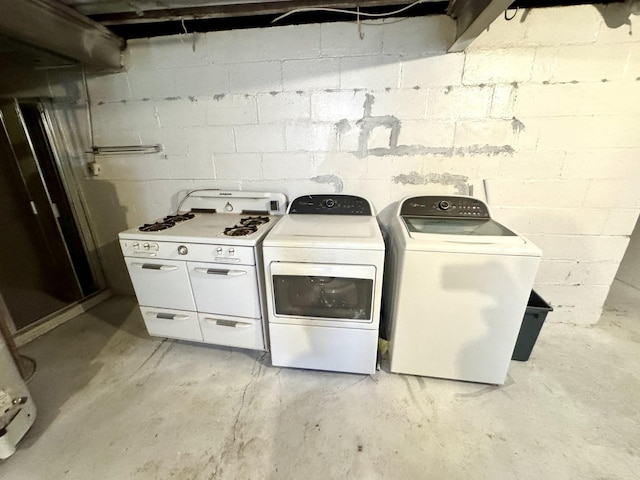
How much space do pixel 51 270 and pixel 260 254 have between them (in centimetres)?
202

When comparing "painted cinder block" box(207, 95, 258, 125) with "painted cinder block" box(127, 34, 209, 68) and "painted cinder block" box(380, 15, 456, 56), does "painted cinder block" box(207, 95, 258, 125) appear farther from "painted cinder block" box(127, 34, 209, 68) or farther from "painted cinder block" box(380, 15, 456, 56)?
"painted cinder block" box(380, 15, 456, 56)

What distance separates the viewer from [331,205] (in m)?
1.99

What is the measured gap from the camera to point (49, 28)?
4.77ft

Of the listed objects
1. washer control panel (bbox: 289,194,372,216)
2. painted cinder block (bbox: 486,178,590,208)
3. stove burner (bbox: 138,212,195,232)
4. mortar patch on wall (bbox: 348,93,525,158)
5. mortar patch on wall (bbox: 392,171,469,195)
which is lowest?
stove burner (bbox: 138,212,195,232)

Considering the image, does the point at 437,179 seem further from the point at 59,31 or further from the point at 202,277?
the point at 59,31

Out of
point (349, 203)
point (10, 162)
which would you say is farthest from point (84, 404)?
point (349, 203)

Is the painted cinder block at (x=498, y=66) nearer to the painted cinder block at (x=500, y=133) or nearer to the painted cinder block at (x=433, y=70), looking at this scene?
the painted cinder block at (x=433, y=70)

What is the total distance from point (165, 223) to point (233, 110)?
944 mm

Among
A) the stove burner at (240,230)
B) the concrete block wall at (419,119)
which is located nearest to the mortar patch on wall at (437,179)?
the concrete block wall at (419,119)

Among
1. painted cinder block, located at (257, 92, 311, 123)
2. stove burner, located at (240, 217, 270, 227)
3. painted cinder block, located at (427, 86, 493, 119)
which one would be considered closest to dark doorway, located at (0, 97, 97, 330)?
stove burner, located at (240, 217, 270, 227)

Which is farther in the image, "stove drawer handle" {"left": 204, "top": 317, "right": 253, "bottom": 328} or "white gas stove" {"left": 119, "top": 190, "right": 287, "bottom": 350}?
"stove drawer handle" {"left": 204, "top": 317, "right": 253, "bottom": 328}

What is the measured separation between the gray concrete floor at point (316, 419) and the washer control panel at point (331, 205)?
3.53 ft

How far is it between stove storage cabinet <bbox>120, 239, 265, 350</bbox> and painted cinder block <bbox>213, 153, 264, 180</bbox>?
74 cm

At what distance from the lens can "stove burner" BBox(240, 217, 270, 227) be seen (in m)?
1.87
